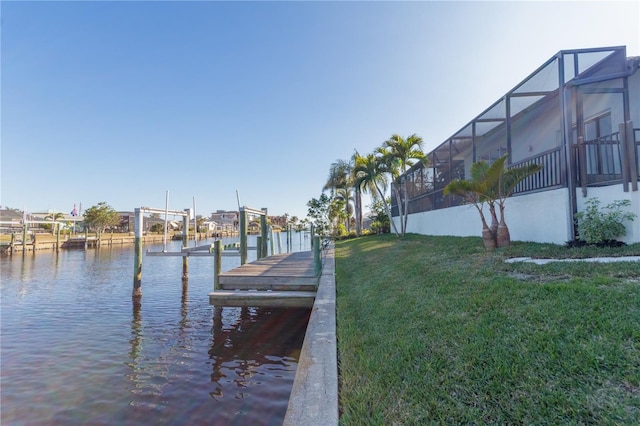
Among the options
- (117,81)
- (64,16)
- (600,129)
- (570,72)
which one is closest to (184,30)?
(64,16)

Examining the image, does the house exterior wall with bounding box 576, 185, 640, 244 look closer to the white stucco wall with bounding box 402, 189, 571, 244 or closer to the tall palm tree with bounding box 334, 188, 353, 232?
the white stucco wall with bounding box 402, 189, 571, 244

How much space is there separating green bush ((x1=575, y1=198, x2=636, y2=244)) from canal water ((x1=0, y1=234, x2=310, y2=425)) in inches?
242

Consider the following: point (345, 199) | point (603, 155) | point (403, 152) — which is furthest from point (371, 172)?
→ point (345, 199)

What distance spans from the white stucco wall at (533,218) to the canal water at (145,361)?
6.22 metres

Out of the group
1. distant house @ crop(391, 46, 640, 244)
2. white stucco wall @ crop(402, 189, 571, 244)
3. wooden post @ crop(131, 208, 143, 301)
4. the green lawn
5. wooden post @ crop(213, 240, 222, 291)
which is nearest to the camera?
the green lawn

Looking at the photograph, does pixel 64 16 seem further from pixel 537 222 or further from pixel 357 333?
pixel 537 222

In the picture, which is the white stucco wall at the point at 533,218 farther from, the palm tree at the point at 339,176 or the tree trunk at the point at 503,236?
the palm tree at the point at 339,176

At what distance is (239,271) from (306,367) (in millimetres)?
5364

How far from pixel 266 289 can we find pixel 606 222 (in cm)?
713

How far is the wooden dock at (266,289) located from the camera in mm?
7176

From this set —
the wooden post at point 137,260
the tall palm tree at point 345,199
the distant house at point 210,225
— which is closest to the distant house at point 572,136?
the wooden post at point 137,260

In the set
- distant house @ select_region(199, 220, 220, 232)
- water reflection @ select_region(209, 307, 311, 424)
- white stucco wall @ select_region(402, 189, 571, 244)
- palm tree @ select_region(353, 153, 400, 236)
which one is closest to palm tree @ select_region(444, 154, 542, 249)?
white stucco wall @ select_region(402, 189, 571, 244)

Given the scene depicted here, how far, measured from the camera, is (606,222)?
→ 5.97 m

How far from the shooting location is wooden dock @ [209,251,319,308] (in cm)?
718
